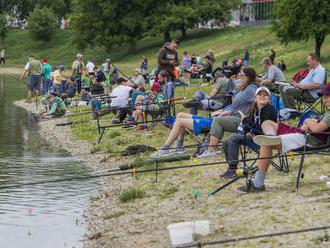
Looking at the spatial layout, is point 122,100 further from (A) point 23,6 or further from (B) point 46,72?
(A) point 23,6

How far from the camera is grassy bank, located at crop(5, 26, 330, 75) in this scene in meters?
43.5

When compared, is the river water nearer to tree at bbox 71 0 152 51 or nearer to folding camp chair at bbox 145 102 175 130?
folding camp chair at bbox 145 102 175 130

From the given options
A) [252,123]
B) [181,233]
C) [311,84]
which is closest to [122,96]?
[311,84]

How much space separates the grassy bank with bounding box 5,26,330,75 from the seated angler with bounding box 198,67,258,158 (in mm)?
21559

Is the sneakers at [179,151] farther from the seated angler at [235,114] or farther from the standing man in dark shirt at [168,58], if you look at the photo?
the standing man in dark shirt at [168,58]

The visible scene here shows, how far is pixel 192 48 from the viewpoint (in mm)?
55875

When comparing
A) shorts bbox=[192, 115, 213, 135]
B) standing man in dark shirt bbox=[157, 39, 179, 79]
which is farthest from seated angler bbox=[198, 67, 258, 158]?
standing man in dark shirt bbox=[157, 39, 179, 79]

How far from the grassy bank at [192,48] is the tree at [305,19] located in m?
1.24

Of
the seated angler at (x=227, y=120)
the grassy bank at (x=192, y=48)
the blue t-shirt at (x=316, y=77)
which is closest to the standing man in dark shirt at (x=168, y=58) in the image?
the blue t-shirt at (x=316, y=77)

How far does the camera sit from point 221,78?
653 inches

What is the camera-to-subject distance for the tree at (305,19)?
123 ft

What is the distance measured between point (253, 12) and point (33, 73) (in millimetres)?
40941

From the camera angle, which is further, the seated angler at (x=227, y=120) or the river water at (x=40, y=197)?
the seated angler at (x=227, y=120)

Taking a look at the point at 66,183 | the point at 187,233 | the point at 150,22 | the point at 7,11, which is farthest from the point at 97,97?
the point at 7,11
